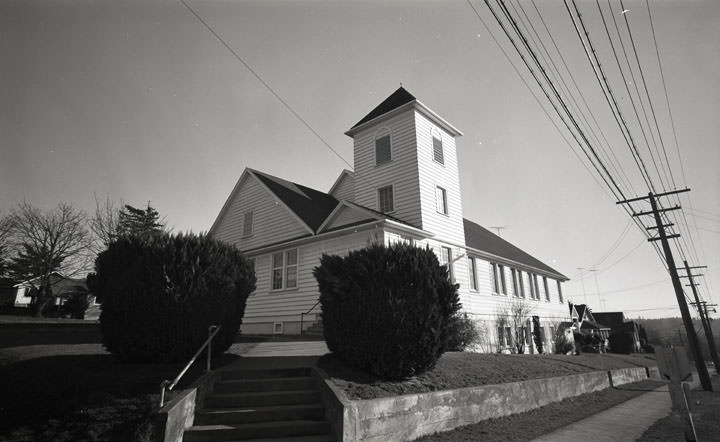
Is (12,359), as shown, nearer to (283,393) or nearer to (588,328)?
(283,393)

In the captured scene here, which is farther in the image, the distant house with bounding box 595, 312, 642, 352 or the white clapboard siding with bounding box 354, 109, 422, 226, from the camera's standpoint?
the distant house with bounding box 595, 312, 642, 352

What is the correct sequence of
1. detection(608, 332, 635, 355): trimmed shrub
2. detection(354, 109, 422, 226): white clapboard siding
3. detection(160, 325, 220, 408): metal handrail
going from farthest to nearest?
1. detection(608, 332, 635, 355): trimmed shrub
2. detection(354, 109, 422, 226): white clapboard siding
3. detection(160, 325, 220, 408): metal handrail

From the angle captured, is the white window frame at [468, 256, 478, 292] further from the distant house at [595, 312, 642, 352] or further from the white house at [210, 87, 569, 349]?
the distant house at [595, 312, 642, 352]

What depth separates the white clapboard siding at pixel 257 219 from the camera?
19625mm

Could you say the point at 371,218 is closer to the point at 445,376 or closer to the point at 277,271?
the point at 277,271

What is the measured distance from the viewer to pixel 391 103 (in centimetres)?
2166

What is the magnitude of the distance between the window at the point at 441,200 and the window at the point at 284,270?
25.2 ft

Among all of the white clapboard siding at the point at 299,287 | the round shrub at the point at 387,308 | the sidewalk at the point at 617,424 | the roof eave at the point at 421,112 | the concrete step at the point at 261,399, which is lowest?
the sidewalk at the point at 617,424

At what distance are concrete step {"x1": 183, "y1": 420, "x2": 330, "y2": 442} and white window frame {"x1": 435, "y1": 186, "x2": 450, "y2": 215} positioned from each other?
1466 centimetres

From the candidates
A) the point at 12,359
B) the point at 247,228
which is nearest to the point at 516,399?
the point at 12,359

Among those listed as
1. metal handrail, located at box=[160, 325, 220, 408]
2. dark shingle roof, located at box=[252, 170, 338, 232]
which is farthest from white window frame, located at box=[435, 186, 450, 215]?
metal handrail, located at box=[160, 325, 220, 408]

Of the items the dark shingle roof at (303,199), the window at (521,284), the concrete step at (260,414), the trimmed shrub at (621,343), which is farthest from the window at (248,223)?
the trimmed shrub at (621,343)

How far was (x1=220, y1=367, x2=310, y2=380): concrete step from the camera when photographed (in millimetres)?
7418

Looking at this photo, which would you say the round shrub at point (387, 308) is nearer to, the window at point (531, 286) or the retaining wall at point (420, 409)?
the retaining wall at point (420, 409)
